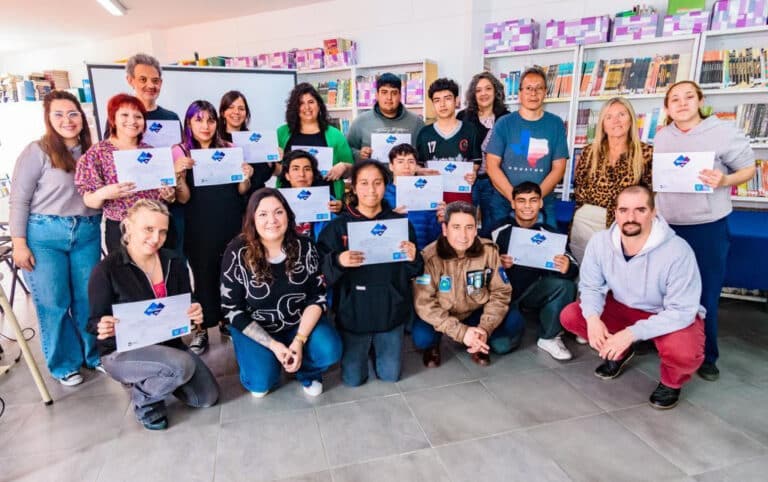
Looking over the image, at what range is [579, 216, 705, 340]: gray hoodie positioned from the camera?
229cm

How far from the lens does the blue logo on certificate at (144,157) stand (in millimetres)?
2342

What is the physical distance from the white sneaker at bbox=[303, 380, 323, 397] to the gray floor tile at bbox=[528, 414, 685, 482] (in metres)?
1.12

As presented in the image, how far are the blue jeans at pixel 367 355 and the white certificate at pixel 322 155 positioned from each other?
3.63 ft

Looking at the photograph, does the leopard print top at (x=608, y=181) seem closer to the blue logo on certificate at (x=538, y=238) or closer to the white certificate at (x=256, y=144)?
the blue logo on certificate at (x=538, y=238)

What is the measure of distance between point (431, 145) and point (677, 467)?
2.25m

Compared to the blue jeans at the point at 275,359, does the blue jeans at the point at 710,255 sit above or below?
above

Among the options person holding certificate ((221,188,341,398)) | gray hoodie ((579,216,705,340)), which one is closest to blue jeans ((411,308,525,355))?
gray hoodie ((579,216,705,340))

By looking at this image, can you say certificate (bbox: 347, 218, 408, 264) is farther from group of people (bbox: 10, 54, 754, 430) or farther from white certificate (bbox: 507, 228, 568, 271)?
white certificate (bbox: 507, 228, 568, 271)

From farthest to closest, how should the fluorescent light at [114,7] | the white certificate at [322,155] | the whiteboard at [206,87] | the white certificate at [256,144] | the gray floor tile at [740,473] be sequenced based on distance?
1. the fluorescent light at [114,7]
2. the whiteboard at [206,87]
3. the white certificate at [322,155]
4. the white certificate at [256,144]
5. the gray floor tile at [740,473]

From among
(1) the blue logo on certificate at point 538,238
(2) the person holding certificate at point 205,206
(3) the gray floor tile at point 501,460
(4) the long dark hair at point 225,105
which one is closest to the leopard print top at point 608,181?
(1) the blue logo on certificate at point 538,238

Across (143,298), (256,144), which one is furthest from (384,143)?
(143,298)

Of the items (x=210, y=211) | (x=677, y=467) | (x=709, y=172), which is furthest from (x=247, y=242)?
(x=709, y=172)

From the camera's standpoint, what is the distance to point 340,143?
314cm

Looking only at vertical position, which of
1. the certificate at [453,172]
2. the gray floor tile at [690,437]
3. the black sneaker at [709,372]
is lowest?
the gray floor tile at [690,437]
